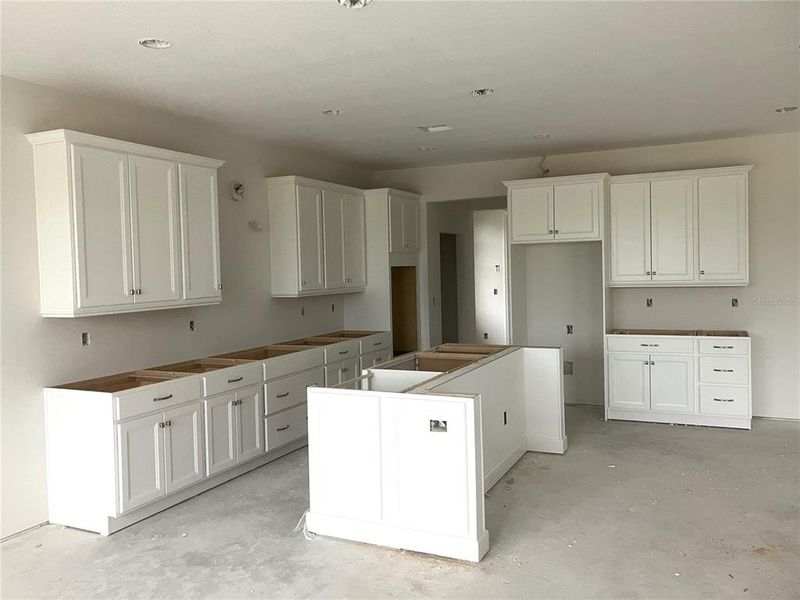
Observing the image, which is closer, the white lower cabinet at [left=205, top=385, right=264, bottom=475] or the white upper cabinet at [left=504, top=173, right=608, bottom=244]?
the white lower cabinet at [left=205, top=385, right=264, bottom=475]

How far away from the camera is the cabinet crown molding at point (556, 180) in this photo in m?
6.18

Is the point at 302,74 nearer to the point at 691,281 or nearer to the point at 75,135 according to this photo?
the point at 75,135

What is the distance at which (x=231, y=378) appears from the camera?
4.65m

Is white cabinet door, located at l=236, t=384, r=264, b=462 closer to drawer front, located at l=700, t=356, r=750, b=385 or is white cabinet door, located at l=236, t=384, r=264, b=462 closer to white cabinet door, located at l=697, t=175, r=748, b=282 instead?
drawer front, located at l=700, t=356, r=750, b=385

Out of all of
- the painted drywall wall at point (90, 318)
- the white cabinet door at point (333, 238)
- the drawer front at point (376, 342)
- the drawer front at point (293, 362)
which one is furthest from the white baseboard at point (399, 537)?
the white cabinet door at point (333, 238)

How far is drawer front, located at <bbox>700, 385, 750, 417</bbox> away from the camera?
5.81 m

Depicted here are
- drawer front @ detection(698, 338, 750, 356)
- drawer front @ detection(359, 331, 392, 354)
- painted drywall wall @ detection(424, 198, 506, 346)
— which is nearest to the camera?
drawer front @ detection(698, 338, 750, 356)

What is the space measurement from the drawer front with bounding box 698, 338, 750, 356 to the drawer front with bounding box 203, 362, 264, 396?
390 centimetres

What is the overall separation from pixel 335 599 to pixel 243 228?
348cm

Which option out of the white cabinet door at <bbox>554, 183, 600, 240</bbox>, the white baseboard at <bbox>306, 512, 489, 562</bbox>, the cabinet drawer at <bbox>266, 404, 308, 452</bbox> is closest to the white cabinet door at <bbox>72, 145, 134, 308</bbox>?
the cabinet drawer at <bbox>266, 404, 308, 452</bbox>

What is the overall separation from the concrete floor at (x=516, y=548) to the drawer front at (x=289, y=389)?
0.55 m

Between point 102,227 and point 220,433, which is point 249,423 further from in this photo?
point 102,227

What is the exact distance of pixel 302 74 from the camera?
12.7 ft

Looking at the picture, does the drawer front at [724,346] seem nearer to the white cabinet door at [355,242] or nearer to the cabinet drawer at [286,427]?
the white cabinet door at [355,242]
